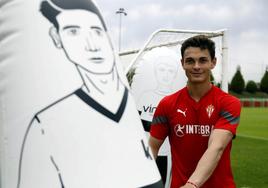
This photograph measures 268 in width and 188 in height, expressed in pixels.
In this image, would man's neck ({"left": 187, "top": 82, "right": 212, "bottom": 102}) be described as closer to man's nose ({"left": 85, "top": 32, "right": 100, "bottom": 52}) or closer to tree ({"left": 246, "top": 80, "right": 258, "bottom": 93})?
man's nose ({"left": 85, "top": 32, "right": 100, "bottom": 52})

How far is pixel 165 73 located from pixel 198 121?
241 cm

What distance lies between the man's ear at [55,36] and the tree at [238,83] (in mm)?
71983

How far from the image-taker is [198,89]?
2881mm

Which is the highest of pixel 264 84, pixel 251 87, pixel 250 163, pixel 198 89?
pixel 198 89

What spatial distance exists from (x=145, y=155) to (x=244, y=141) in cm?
1608

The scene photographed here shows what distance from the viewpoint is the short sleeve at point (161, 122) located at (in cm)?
301

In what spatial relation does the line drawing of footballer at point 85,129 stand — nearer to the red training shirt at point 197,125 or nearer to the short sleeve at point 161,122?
the red training shirt at point 197,125

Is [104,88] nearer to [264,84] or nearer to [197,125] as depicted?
[197,125]

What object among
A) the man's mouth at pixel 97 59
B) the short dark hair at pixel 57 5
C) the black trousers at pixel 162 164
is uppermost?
the short dark hair at pixel 57 5

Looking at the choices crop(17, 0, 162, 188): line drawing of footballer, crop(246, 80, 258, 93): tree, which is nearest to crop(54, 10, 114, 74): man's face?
crop(17, 0, 162, 188): line drawing of footballer

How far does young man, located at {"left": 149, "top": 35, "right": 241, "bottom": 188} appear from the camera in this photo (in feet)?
9.05

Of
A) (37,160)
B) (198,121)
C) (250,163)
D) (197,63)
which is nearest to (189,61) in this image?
(197,63)

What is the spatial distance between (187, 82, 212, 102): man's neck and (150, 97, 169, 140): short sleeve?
183 mm

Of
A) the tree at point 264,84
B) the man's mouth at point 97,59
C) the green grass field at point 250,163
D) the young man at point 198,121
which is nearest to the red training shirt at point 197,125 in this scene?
the young man at point 198,121
